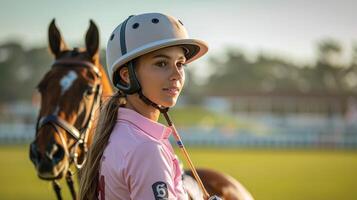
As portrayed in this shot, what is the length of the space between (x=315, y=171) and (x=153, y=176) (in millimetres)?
20468

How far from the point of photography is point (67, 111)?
16.1ft

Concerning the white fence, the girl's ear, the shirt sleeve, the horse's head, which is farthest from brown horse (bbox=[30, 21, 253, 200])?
the white fence

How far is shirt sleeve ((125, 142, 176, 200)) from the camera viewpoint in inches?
99.4

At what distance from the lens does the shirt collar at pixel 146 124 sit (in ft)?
9.10

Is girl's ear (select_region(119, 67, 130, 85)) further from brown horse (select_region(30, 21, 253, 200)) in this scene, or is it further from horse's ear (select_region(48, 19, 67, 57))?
horse's ear (select_region(48, 19, 67, 57))

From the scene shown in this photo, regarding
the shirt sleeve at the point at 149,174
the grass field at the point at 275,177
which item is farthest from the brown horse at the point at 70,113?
the grass field at the point at 275,177

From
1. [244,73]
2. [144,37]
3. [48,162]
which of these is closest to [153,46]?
[144,37]

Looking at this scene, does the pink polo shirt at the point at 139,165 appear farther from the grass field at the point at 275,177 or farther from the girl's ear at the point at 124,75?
the grass field at the point at 275,177

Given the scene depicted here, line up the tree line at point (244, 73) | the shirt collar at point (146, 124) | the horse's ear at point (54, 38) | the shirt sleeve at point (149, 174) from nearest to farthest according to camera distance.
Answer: the shirt sleeve at point (149, 174), the shirt collar at point (146, 124), the horse's ear at point (54, 38), the tree line at point (244, 73)

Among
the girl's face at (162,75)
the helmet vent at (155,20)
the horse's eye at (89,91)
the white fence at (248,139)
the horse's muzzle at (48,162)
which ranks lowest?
the white fence at (248,139)

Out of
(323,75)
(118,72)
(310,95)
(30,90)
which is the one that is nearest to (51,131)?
(118,72)

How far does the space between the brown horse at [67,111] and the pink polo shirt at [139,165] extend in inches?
78.5

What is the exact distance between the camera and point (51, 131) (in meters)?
4.80

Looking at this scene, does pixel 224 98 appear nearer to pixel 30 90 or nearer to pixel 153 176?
pixel 30 90
